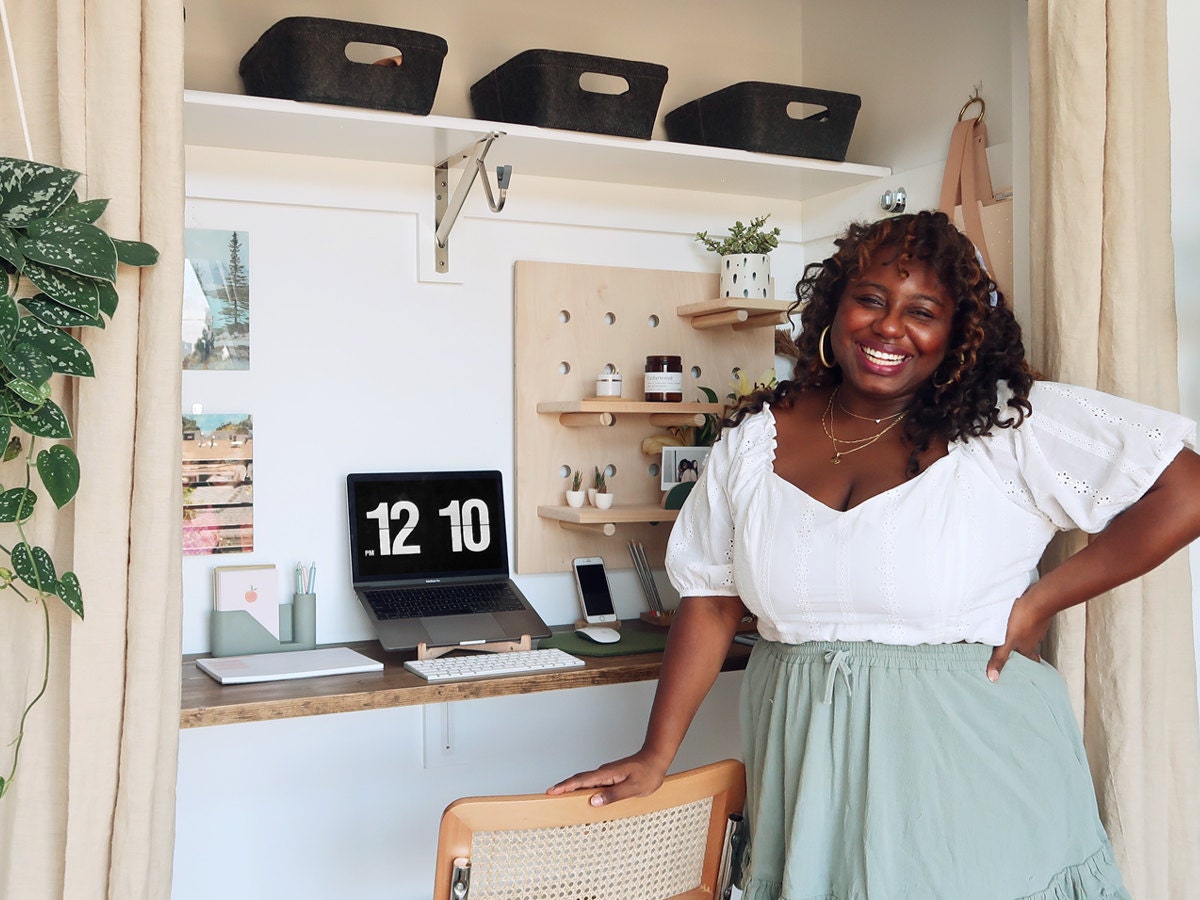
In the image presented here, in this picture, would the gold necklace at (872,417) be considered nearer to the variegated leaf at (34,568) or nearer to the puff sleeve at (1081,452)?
the puff sleeve at (1081,452)

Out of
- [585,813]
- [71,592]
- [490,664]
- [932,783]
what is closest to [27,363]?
[71,592]

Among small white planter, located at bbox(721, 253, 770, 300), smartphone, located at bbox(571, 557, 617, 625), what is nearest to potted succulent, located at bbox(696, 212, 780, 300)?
small white planter, located at bbox(721, 253, 770, 300)

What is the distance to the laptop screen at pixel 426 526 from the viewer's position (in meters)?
2.42

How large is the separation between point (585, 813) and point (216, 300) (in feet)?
4.57

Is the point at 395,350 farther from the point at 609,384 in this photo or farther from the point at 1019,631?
the point at 1019,631

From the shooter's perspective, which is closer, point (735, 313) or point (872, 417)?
point (872, 417)

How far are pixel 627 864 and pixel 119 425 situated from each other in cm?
84

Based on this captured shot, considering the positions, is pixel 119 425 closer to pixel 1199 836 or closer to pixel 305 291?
pixel 305 291

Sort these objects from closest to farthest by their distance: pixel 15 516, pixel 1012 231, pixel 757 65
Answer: pixel 15 516 → pixel 1012 231 → pixel 757 65

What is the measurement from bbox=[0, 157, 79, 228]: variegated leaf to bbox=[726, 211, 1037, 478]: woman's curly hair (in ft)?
3.55

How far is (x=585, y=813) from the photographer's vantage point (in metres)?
1.44

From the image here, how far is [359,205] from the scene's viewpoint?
2.45m

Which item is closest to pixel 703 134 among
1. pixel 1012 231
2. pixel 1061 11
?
pixel 1012 231

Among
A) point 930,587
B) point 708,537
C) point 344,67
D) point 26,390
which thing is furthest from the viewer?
point 344,67
